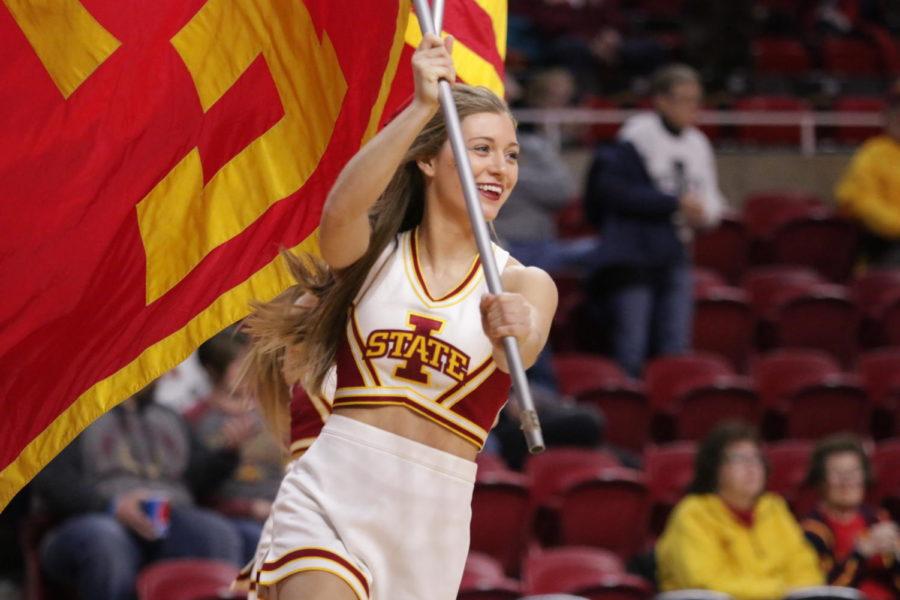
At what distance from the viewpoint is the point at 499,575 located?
7.02 meters

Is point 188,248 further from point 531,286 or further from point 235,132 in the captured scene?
point 531,286

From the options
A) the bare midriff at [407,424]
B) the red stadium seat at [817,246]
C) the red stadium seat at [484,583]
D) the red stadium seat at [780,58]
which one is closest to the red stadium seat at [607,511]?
the red stadium seat at [484,583]

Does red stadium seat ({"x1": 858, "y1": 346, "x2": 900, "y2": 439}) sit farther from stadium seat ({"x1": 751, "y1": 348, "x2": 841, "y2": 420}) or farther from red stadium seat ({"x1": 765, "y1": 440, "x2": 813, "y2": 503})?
red stadium seat ({"x1": 765, "y1": 440, "x2": 813, "y2": 503})

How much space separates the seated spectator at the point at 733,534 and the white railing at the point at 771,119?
4390 millimetres

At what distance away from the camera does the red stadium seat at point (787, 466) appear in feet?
28.3

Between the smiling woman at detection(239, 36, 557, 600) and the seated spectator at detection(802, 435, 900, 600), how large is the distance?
3781mm

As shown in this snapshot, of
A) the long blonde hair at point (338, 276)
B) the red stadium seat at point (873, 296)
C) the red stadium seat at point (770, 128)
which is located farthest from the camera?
the red stadium seat at point (770, 128)

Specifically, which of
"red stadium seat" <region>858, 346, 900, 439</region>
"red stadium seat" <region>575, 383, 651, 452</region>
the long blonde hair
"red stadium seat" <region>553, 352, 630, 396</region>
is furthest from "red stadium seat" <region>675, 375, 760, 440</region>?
the long blonde hair

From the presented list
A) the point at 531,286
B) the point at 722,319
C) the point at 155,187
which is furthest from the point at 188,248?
the point at 722,319

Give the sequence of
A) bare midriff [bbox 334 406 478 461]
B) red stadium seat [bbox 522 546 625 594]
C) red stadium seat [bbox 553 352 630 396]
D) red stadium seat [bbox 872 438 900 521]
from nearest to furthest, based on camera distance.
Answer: bare midriff [bbox 334 406 478 461] → red stadium seat [bbox 522 546 625 594] → red stadium seat [bbox 872 438 900 521] → red stadium seat [bbox 553 352 630 396]

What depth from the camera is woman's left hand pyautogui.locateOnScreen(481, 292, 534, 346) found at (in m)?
3.62

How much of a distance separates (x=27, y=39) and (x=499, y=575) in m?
3.27

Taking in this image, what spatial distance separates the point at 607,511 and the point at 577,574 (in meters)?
0.72

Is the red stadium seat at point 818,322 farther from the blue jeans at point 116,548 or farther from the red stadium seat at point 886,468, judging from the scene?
the blue jeans at point 116,548
